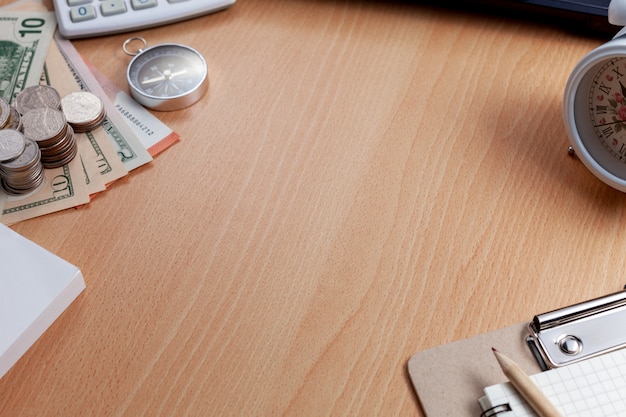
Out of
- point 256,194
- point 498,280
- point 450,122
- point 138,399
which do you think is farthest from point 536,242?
point 138,399

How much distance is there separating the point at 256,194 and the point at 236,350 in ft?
0.57

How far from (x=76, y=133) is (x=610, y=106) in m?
0.57

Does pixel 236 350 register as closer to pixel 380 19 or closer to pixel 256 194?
pixel 256 194

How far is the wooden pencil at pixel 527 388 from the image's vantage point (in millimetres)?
534

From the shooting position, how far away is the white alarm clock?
0.67 meters

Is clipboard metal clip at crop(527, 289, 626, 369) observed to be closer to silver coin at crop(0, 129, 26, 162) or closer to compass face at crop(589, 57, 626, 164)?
compass face at crop(589, 57, 626, 164)

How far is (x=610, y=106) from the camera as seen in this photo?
0.68 meters

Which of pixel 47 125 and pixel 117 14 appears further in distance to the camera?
pixel 117 14

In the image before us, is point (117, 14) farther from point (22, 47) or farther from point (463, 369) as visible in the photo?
point (463, 369)

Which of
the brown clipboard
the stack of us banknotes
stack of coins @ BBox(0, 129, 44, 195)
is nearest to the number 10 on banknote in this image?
the stack of us banknotes

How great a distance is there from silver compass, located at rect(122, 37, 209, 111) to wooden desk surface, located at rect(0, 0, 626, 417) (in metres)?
0.02

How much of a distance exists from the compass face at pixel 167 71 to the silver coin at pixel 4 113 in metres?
0.13

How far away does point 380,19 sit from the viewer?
2.78ft

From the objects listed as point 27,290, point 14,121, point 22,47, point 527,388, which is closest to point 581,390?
point 527,388
